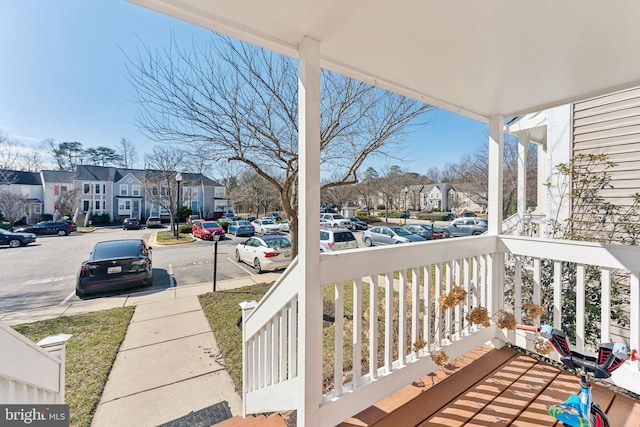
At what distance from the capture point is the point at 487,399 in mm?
1459

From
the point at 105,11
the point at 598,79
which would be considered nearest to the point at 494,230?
the point at 598,79

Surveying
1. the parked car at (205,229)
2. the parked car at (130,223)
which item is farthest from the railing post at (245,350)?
the parked car at (205,229)

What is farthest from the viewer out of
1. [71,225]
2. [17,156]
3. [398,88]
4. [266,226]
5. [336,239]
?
[266,226]

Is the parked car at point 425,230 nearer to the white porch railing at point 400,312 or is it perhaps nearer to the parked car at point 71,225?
the white porch railing at point 400,312

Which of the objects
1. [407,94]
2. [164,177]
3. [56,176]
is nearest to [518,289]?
[407,94]

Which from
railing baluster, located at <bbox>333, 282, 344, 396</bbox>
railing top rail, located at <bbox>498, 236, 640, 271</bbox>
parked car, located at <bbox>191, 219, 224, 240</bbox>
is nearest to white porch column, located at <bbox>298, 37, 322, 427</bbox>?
railing baluster, located at <bbox>333, 282, 344, 396</bbox>

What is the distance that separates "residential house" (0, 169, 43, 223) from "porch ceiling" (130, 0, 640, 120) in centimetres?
317

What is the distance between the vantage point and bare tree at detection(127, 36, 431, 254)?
9.02 ft

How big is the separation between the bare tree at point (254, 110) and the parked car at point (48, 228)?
6.03ft

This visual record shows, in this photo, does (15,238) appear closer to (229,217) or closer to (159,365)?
(159,365)

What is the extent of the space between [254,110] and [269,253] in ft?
12.2

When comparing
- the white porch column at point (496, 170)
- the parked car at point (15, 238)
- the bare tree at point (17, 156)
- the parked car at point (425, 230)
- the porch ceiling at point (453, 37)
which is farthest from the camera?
the parked car at point (425, 230)

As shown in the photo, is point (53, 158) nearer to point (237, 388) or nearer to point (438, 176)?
point (237, 388)

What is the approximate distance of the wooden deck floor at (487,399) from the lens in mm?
1312
